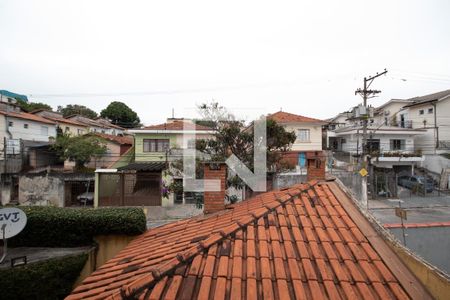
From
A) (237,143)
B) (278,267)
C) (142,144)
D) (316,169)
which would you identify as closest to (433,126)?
(237,143)

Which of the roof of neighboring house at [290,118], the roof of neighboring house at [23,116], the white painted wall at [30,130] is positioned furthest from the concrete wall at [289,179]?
the white painted wall at [30,130]

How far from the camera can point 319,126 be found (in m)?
27.0

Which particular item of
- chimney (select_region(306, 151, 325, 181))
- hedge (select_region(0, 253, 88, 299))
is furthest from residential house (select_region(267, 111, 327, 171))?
hedge (select_region(0, 253, 88, 299))

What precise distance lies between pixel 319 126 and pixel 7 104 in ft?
116

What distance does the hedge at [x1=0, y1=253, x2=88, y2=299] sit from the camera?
581 centimetres

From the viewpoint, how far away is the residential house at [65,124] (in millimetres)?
33703

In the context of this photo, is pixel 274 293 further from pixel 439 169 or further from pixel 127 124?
pixel 127 124

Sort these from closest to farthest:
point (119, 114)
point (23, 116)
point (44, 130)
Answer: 1. point (23, 116)
2. point (44, 130)
3. point (119, 114)

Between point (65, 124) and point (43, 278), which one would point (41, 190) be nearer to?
point (43, 278)

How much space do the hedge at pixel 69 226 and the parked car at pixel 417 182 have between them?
24.0 meters

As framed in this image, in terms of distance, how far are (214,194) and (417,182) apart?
919 inches

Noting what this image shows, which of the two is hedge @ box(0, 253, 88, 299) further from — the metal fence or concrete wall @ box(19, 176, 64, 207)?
concrete wall @ box(19, 176, 64, 207)

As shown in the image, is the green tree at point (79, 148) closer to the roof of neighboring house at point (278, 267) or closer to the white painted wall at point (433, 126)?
the roof of neighboring house at point (278, 267)

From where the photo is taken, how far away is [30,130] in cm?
2852
